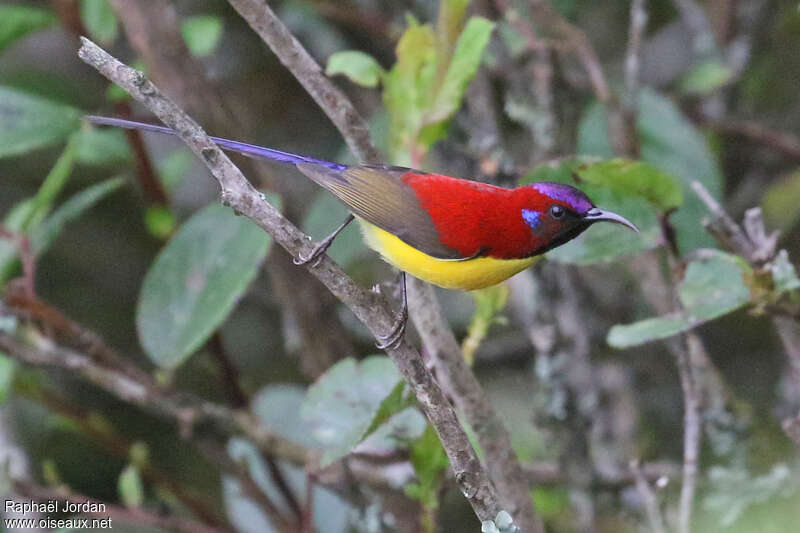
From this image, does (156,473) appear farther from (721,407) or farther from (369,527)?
(721,407)

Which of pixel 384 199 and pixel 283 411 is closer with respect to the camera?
pixel 384 199

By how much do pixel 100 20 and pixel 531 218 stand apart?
55.4 inches

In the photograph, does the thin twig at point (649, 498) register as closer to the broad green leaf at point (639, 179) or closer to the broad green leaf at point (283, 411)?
the broad green leaf at point (639, 179)

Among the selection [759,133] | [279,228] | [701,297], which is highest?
[759,133]

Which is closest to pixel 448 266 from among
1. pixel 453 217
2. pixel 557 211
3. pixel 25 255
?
pixel 453 217

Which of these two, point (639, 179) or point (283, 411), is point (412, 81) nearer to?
point (639, 179)

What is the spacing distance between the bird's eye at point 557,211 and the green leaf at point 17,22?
4.97 feet

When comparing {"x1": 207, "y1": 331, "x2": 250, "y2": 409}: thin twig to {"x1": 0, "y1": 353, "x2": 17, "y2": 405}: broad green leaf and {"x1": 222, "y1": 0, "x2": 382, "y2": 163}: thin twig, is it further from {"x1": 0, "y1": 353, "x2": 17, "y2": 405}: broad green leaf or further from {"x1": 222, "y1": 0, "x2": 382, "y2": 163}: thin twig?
{"x1": 222, "y1": 0, "x2": 382, "y2": 163}: thin twig

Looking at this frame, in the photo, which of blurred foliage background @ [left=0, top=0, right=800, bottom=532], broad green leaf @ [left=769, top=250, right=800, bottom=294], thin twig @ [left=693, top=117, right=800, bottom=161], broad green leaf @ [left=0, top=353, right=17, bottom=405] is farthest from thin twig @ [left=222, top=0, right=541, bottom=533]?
thin twig @ [left=693, top=117, right=800, bottom=161]

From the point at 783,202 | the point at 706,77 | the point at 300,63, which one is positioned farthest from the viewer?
the point at 783,202

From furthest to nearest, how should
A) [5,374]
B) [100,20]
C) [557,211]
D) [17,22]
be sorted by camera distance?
[100,20] < [17,22] < [5,374] < [557,211]

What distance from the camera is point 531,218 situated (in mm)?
1839

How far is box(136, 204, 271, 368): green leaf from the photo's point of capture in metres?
2.10

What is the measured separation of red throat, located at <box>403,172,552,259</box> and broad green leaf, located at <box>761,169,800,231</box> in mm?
1250
